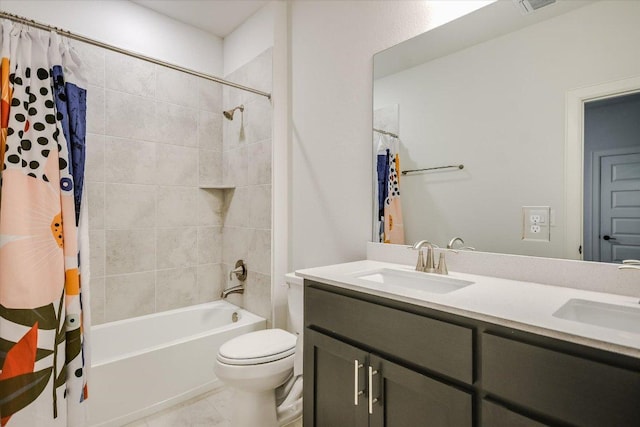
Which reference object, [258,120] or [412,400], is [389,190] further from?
[258,120]

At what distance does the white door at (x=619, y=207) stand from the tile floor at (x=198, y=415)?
169 cm

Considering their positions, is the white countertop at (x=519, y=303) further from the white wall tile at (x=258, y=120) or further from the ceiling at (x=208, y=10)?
the ceiling at (x=208, y=10)

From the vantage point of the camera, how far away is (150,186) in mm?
2469

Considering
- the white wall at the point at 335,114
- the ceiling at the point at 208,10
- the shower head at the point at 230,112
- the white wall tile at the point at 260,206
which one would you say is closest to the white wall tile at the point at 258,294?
the white wall at the point at 335,114

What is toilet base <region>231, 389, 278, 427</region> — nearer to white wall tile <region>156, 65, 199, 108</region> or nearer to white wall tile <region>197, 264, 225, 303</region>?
white wall tile <region>197, 264, 225, 303</region>

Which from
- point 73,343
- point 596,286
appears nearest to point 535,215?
point 596,286

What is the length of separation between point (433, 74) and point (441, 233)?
753mm

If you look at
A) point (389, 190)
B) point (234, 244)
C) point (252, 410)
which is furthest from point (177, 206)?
point (389, 190)

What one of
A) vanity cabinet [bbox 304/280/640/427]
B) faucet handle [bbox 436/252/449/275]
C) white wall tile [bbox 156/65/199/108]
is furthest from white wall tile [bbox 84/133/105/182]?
faucet handle [bbox 436/252/449/275]

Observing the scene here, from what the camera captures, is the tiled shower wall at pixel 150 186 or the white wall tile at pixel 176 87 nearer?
the tiled shower wall at pixel 150 186

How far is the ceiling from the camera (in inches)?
92.4

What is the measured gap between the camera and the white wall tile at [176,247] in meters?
2.52

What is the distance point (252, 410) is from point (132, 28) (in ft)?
8.59

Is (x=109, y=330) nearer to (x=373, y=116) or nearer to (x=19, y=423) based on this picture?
(x=19, y=423)
